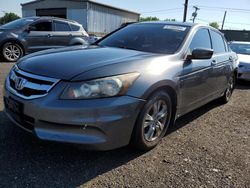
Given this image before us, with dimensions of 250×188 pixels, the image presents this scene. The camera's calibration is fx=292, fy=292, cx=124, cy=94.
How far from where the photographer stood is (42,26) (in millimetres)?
10508

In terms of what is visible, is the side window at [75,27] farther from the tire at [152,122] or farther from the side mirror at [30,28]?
the tire at [152,122]

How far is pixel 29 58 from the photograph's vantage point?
3459mm

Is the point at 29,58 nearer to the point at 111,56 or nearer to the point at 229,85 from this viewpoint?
the point at 111,56

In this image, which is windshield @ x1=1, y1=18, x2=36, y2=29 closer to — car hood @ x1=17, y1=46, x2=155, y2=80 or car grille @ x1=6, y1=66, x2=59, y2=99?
car hood @ x1=17, y1=46, x2=155, y2=80

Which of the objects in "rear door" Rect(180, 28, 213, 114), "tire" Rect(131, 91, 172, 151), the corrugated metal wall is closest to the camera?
"tire" Rect(131, 91, 172, 151)

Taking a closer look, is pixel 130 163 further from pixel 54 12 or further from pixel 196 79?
pixel 54 12

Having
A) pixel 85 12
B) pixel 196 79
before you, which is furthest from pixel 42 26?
pixel 85 12

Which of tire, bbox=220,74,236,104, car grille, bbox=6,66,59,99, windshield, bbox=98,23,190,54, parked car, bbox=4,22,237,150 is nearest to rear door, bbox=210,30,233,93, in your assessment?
tire, bbox=220,74,236,104

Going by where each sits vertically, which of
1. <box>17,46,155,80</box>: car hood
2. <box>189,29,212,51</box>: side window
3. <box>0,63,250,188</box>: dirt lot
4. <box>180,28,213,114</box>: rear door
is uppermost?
<box>189,29,212,51</box>: side window

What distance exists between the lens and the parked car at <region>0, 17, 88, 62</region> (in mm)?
9711

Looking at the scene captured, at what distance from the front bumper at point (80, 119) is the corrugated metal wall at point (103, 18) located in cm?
3124

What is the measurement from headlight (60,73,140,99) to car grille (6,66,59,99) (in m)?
0.19

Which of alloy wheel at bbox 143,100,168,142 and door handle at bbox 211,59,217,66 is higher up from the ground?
door handle at bbox 211,59,217,66

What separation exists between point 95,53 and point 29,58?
780mm
